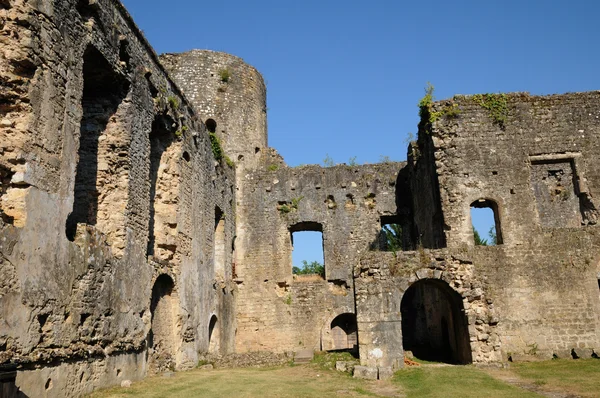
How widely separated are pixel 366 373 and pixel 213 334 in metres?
7.80

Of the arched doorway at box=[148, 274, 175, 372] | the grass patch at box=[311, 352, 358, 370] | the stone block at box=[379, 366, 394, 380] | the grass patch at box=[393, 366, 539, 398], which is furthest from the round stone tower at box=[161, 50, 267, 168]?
the grass patch at box=[393, 366, 539, 398]

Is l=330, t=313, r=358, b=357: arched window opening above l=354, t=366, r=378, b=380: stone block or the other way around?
above

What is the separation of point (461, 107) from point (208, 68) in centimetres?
1099

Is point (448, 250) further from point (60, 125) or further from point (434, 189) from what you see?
point (60, 125)

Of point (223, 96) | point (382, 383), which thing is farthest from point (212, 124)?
point (382, 383)

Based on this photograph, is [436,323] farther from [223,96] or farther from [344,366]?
→ [223,96]

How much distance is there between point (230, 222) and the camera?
20547mm

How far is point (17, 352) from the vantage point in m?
7.16

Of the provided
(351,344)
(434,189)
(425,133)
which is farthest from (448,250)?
(351,344)

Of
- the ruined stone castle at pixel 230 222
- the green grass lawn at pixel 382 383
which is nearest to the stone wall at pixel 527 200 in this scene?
the ruined stone castle at pixel 230 222

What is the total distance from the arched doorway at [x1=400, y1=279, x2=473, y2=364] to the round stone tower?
8.73 meters

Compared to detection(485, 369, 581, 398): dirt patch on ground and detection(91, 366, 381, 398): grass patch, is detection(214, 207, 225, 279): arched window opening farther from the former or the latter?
detection(485, 369, 581, 398): dirt patch on ground

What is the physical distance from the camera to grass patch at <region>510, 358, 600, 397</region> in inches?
369

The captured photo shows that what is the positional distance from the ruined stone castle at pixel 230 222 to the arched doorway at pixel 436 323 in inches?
4.8
